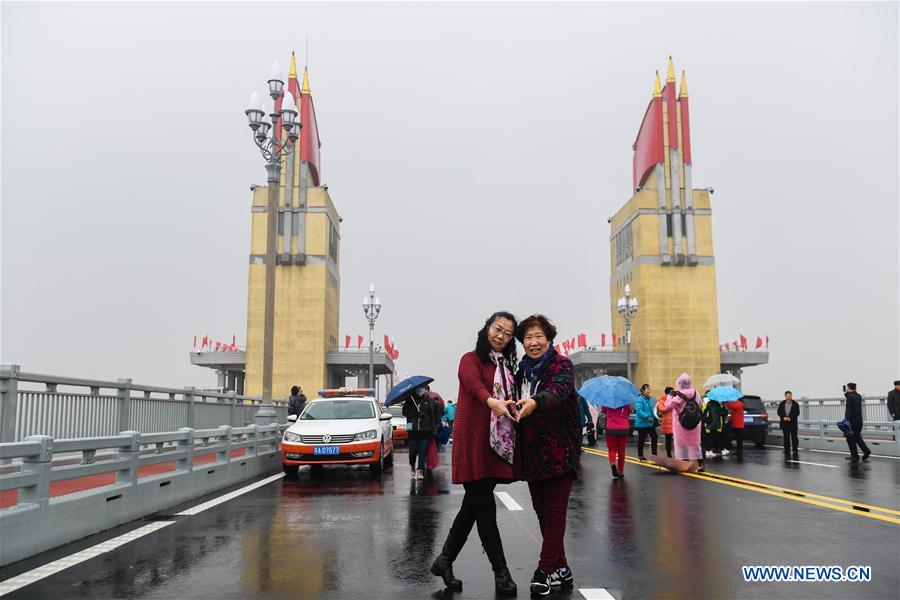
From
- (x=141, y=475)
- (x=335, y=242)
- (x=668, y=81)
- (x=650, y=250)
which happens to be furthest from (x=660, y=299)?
(x=141, y=475)

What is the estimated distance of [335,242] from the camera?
76.4 m

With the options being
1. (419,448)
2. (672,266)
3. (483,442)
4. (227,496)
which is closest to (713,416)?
(419,448)

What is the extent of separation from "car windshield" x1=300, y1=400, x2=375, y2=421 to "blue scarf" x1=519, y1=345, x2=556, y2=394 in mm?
10199

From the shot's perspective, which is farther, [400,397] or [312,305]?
[312,305]

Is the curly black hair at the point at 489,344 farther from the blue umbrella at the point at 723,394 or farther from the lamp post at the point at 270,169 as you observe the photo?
the blue umbrella at the point at 723,394

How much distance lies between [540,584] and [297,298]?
210ft

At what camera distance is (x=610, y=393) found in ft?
45.2

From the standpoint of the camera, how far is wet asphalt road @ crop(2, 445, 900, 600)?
5.16 m

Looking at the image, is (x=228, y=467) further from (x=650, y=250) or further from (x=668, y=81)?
(x=668, y=81)

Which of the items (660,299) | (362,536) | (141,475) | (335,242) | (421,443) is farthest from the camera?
(335,242)

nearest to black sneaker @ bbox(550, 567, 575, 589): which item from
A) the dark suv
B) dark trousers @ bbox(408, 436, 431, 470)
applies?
dark trousers @ bbox(408, 436, 431, 470)

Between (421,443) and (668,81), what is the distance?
69.9 meters

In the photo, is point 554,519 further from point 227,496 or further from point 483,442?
point 227,496

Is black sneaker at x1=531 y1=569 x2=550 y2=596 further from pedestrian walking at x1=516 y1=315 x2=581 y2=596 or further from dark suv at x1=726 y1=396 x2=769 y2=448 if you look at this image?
dark suv at x1=726 y1=396 x2=769 y2=448
